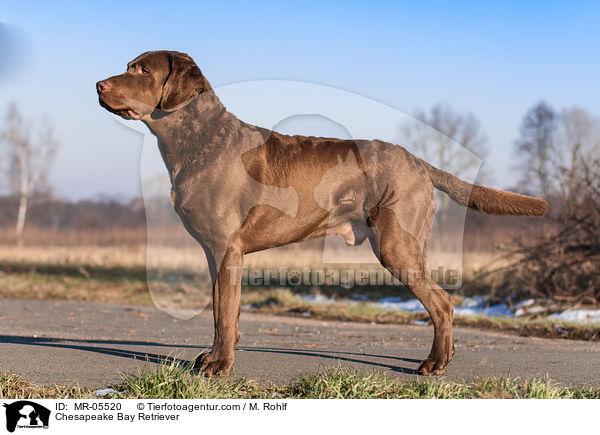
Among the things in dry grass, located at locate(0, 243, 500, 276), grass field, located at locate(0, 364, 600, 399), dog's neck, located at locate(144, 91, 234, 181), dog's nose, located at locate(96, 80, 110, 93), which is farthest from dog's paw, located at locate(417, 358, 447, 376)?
dry grass, located at locate(0, 243, 500, 276)

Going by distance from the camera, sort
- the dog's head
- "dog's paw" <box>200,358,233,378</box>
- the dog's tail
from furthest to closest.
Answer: the dog's tail
the dog's head
"dog's paw" <box>200,358,233,378</box>

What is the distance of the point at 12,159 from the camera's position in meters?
37.7

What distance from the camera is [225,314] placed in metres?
4.38

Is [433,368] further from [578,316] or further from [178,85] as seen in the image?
[578,316]

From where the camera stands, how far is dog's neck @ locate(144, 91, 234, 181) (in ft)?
15.0

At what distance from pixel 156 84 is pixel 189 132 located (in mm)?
441

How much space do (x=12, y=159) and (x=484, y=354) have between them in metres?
37.9

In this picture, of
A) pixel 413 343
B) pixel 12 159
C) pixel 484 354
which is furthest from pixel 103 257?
pixel 12 159

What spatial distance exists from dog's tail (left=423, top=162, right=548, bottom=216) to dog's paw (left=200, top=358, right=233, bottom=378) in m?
2.35

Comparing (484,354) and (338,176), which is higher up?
(338,176)

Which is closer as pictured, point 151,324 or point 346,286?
point 151,324
